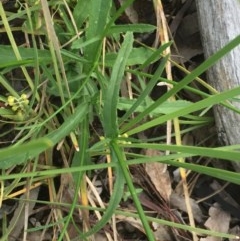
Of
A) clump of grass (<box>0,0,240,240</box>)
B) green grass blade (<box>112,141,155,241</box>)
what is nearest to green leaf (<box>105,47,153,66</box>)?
clump of grass (<box>0,0,240,240</box>)

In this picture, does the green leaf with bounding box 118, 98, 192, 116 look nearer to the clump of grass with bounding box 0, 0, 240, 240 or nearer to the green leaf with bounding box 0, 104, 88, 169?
the clump of grass with bounding box 0, 0, 240, 240

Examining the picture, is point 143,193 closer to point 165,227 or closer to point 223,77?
point 165,227

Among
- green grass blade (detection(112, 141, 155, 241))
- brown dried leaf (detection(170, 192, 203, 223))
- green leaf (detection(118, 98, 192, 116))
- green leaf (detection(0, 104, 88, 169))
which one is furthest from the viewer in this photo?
brown dried leaf (detection(170, 192, 203, 223))

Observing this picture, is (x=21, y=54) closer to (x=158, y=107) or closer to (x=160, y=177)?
(x=158, y=107)

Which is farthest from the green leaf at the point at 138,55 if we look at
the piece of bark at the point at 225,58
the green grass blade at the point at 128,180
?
the green grass blade at the point at 128,180

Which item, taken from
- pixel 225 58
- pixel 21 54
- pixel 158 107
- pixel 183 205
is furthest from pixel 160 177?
pixel 21 54
